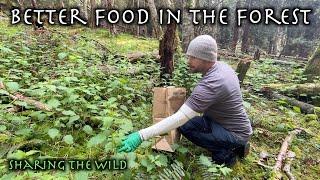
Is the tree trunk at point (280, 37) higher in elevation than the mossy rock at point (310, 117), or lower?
higher

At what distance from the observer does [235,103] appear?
4.08 m

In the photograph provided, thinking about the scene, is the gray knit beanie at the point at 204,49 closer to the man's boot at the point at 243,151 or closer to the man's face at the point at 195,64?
the man's face at the point at 195,64

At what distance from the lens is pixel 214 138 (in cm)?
422

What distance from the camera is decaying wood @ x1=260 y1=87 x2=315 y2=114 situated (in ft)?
24.3

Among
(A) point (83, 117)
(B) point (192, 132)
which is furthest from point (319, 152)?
(A) point (83, 117)

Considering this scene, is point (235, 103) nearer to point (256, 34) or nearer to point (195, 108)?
point (195, 108)

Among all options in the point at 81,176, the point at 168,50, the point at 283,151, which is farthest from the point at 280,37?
the point at 81,176

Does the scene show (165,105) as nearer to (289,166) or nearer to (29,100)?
(29,100)

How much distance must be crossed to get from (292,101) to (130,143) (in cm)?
543

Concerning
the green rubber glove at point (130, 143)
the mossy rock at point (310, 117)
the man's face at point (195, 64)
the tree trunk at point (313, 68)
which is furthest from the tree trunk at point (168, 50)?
the tree trunk at point (313, 68)

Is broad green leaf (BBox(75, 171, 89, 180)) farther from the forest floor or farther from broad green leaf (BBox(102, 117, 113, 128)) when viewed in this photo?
broad green leaf (BBox(102, 117, 113, 128))

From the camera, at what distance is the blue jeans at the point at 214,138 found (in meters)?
4.21

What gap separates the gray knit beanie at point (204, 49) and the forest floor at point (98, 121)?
1086 millimetres

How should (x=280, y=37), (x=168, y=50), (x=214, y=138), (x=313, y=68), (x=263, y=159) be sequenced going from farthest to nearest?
1. (x=280, y=37)
2. (x=313, y=68)
3. (x=168, y=50)
4. (x=263, y=159)
5. (x=214, y=138)
